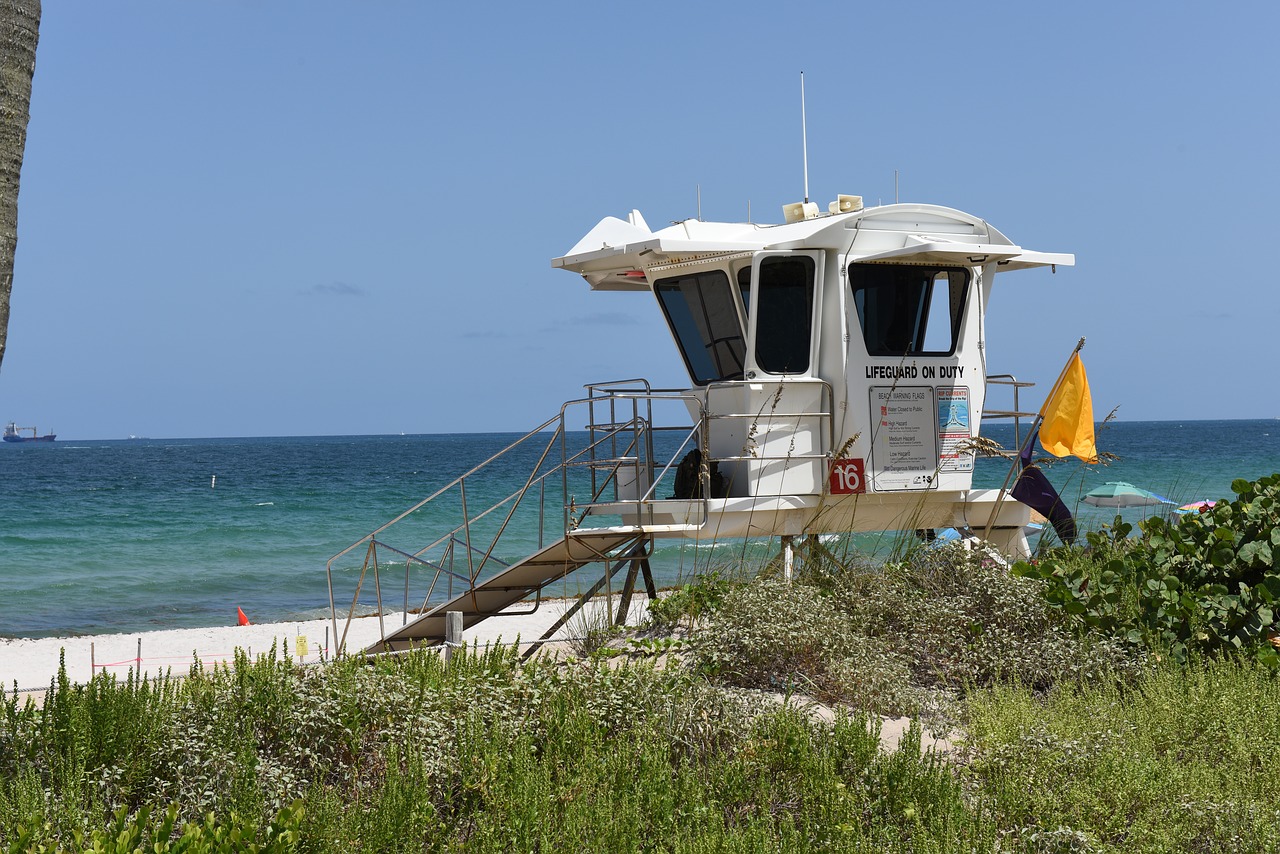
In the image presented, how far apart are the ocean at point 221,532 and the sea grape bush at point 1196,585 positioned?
204 centimetres

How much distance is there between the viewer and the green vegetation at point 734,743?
19.4ft

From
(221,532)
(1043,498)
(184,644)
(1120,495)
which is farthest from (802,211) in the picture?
(221,532)

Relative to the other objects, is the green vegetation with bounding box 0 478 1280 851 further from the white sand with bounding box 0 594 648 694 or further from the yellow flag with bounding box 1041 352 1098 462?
the white sand with bounding box 0 594 648 694

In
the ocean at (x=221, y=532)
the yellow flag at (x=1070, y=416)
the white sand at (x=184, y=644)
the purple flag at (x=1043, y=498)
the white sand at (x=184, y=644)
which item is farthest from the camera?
the ocean at (x=221, y=532)

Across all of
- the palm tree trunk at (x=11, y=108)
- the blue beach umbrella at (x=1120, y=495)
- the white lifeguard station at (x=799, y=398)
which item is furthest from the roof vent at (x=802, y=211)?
the blue beach umbrella at (x=1120, y=495)

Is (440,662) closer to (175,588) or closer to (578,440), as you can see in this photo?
(578,440)

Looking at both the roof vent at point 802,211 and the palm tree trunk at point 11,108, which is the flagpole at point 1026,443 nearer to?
the roof vent at point 802,211

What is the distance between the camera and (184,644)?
22719 mm

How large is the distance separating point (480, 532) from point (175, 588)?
1272cm

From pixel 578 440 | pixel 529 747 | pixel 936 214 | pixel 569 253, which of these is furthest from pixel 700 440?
pixel 529 747

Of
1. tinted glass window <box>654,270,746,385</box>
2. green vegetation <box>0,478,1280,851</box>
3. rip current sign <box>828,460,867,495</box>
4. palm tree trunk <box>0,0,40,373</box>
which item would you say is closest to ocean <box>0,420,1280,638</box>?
Answer: rip current sign <box>828,460,867,495</box>

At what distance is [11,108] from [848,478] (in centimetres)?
930

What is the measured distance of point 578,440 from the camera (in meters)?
13.9

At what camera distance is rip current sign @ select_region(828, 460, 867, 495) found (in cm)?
1323
